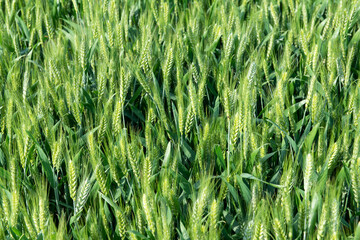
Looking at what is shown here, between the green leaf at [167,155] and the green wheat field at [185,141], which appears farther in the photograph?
the green leaf at [167,155]

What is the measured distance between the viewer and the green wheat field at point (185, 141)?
1439mm

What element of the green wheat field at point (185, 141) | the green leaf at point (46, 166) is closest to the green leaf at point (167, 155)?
the green wheat field at point (185, 141)

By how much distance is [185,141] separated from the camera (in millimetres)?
1873

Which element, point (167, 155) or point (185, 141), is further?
point (185, 141)

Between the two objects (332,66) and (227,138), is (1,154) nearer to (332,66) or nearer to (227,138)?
(227,138)

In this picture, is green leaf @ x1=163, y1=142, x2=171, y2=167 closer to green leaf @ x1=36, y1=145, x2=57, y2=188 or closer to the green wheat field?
the green wheat field

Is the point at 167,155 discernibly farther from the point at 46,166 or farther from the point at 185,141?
the point at 46,166

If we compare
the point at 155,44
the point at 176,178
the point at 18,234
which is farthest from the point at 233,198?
the point at 155,44

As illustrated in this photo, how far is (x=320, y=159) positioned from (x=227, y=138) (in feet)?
1.04

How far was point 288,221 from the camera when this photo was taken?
4.54 feet

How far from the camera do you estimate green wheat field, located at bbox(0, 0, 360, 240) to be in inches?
56.7

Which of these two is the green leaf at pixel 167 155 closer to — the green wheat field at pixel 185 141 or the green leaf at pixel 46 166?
the green wheat field at pixel 185 141

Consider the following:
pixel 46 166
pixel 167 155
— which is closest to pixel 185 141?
pixel 167 155

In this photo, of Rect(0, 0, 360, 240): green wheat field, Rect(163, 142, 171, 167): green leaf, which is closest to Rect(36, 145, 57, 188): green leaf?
Rect(0, 0, 360, 240): green wheat field
